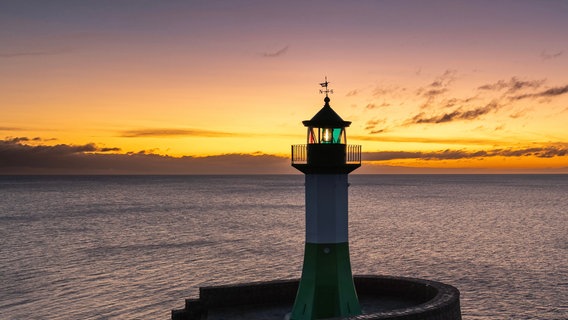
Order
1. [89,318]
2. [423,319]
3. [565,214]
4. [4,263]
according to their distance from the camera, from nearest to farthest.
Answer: [423,319] < [89,318] < [4,263] < [565,214]

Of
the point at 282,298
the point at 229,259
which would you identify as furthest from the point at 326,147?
the point at 229,259

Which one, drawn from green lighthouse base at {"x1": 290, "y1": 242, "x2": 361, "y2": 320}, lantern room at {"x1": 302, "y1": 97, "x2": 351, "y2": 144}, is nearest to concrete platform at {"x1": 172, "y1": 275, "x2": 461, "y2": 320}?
green lighthouse base at {"x1": 290, "y1": 242, "x2": 361, "y2": 320}

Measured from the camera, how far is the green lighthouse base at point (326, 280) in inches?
706

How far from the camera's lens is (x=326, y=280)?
1803cm

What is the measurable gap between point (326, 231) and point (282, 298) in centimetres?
544

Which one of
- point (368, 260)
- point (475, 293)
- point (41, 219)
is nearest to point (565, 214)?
point (368, 260)

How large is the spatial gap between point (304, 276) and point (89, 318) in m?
13.9

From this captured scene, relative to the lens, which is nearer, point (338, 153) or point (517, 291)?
point (338, 153)

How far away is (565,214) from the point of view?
89.6 m

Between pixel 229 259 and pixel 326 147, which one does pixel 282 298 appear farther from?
pixel 229 259

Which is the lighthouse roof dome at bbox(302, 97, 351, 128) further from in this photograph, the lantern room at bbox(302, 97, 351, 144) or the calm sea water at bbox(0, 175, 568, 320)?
the calm sea water at bbox(0, 175, 568, 320)

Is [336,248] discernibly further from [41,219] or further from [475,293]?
[41,219]

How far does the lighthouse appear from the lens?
17.9m

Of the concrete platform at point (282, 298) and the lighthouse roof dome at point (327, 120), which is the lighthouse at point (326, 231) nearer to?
the lighthouse roof dome at point (327, 120)
